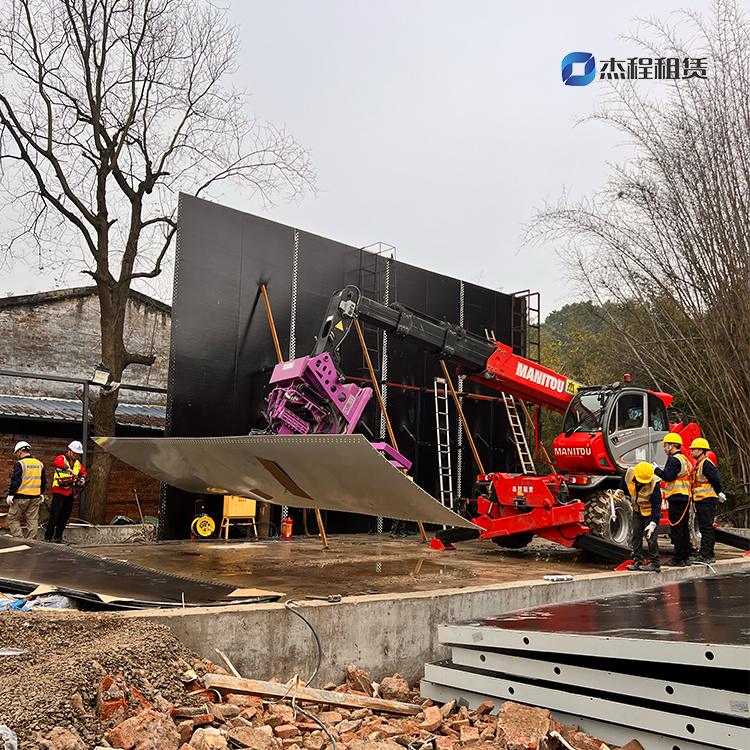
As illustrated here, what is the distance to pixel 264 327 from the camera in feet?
38.5

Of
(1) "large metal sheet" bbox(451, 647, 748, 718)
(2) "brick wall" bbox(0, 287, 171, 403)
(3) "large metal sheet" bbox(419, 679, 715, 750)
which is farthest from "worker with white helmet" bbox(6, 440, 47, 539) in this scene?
(3) "large metal sheet" bbox(419, 679, 715, 750)

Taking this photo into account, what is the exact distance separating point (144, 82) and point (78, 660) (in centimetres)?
1225

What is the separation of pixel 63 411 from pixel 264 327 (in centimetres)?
473

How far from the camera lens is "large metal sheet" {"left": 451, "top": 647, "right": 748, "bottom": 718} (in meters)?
3.16

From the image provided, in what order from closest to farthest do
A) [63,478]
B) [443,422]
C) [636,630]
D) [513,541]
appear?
1. [636,630]
2. [63,478]
3. [513,541]
4. [443,422]

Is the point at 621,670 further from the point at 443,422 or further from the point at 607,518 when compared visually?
the point at 443,422

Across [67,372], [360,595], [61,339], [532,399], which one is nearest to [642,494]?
[532,399]

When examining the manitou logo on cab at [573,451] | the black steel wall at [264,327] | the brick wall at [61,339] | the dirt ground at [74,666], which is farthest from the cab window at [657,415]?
the brick wall at [61,339]

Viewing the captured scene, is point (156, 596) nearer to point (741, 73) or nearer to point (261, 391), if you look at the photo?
point (261, 391)

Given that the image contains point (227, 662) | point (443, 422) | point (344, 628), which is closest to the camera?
point (227, 662)

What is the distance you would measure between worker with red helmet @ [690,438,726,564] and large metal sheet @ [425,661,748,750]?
18.0ft

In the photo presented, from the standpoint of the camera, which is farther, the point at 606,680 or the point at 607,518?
the point at 607,518

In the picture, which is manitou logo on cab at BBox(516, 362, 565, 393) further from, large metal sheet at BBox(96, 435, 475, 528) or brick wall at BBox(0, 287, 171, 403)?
brick wall at BBox(0, 287, 171, 403)

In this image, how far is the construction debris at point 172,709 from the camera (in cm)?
303
